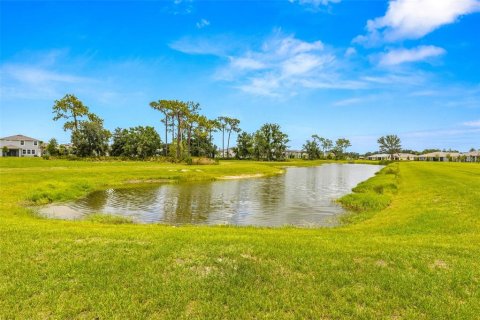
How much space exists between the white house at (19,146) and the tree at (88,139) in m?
27.4

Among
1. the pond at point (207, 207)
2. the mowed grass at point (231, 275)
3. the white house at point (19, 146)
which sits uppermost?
the white house at point (19, 146)

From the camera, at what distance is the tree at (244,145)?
383ft

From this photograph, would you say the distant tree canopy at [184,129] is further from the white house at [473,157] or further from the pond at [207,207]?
the white house at [473,157]

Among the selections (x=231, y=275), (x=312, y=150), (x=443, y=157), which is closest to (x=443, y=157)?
(x=443, y=157)

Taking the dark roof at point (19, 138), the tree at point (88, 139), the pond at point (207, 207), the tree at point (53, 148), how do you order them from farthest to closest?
the dark roof at point (19, 138) → the tree at point (53, 148) → the tree at point (88, 139) → the pond at point (207, 207)

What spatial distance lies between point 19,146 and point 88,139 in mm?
34842

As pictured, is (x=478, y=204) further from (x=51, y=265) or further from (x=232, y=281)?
(x=51, y=265)

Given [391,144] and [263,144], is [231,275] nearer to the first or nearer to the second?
[263,144]

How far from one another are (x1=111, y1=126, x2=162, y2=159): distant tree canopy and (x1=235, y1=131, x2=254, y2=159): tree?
38360 millimetres

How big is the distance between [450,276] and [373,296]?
7.14ft

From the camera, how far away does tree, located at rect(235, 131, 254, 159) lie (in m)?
117

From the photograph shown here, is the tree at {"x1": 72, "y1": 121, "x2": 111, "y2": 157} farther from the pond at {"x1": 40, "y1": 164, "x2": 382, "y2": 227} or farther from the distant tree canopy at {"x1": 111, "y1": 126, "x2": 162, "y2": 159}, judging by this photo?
the pond at {"x1": 40, "y1": 164, "x2": 382, "y2": 227}

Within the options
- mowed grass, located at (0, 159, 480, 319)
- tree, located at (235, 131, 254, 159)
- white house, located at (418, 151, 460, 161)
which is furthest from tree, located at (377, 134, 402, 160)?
mowed grass, located at (0, 159, 480, 319)

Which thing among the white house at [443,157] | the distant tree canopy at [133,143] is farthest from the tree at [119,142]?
the white house at [443,157]
